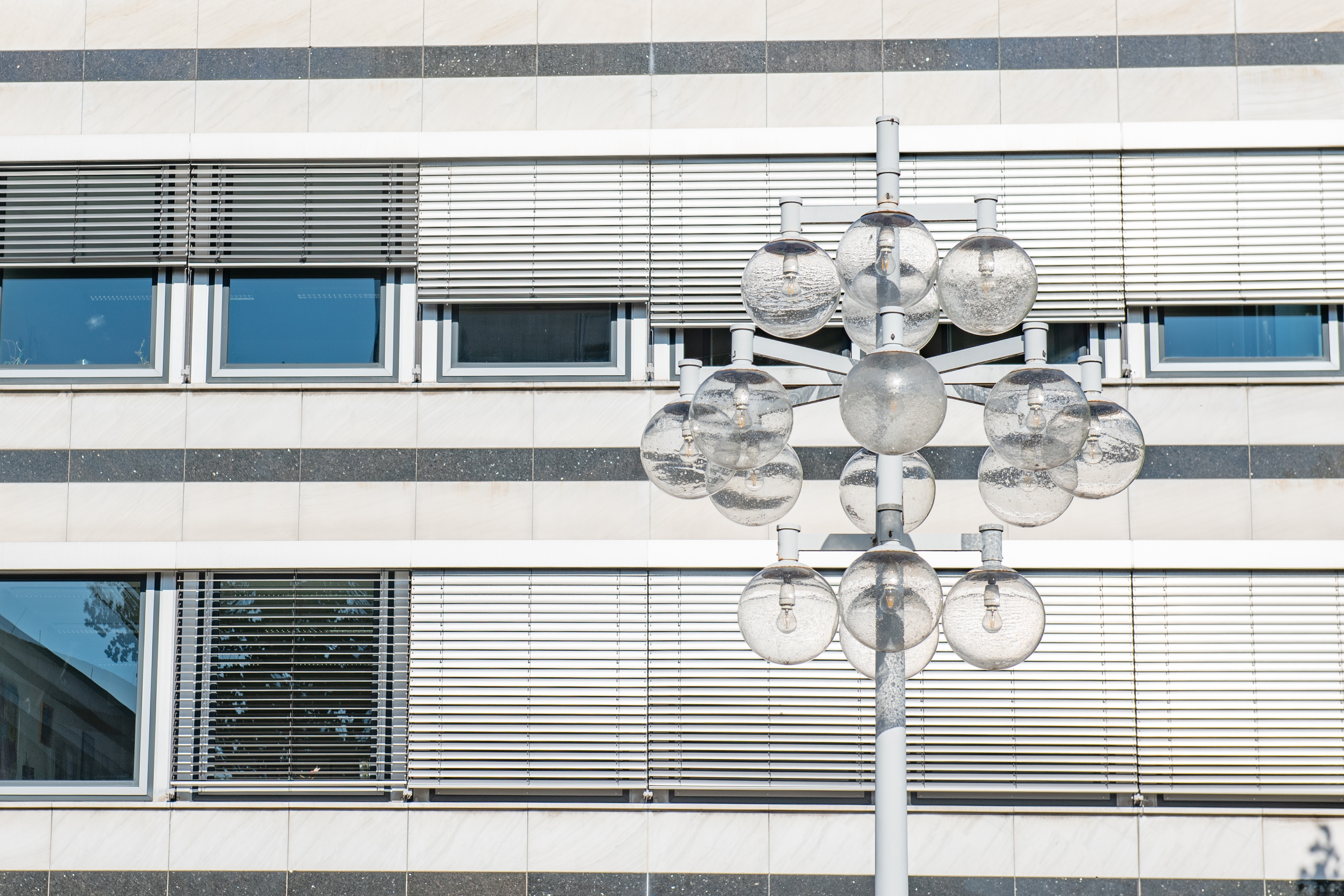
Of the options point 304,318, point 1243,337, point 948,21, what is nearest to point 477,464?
point 304,318

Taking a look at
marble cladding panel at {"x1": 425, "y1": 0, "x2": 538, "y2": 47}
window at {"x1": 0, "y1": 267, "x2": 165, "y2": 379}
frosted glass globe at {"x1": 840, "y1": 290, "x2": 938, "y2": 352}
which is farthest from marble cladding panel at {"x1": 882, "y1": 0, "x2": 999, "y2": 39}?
window at {"x1": 0, "y1": 267, "x2": 165, "y2": 379}

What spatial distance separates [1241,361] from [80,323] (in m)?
8.43

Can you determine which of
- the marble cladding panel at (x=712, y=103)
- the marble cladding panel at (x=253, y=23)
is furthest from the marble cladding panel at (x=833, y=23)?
the marble cladding panel at (x=253, y=23)

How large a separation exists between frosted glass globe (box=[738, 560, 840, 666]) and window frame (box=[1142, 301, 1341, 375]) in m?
5.33

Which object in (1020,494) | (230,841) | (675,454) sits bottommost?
(230,841)

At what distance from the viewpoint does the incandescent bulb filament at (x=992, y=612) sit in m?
4.36

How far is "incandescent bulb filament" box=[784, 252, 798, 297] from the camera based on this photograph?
14.1ft

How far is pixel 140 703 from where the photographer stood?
29.5ft

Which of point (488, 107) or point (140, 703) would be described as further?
point (488, 107)

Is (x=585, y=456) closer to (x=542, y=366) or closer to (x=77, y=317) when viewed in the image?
(x=542, y=366)

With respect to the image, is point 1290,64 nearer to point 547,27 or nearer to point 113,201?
point 547,27

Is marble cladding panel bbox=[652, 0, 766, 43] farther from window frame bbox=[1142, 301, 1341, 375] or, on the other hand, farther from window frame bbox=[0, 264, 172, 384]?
window frame bbox=[0, 264, 172, 384]

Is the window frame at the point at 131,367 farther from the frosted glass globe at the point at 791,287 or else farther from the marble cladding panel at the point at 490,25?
the frosted glass globe at the point at 791,287

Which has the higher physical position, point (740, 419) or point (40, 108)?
point (40, 108)
